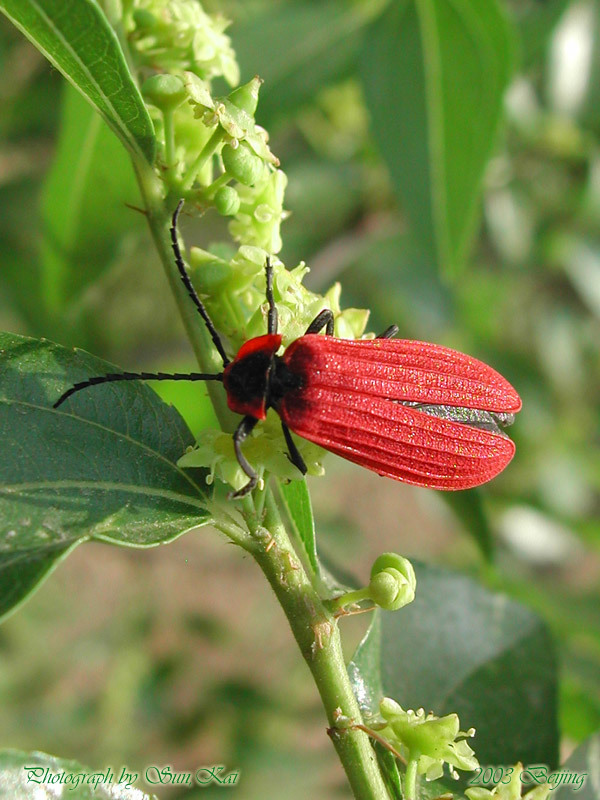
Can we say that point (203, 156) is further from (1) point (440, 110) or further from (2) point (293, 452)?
(1) point (440, 110)

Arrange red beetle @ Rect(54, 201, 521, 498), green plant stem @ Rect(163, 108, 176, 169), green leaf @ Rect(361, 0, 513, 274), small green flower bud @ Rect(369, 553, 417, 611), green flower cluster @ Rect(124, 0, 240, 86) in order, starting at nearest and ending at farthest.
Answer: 1. small green flower bud @ Rect(369, 553, 417, 611)
2. green plant stem @ Rect(163, 108, 176, 169)
3. green flower cluster @ Rect(124, 0, 240, 86)
4. red beetle @ Rect(54, 201, 521, 498)
5. green leaf @ Rect(361, 0, 513, 274)

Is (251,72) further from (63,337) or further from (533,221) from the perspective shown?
(533,221)

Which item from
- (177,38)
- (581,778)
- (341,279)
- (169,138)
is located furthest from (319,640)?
(341,279)

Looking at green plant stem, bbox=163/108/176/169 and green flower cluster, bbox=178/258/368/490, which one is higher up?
green plant stem, bbox=163/108/176/169

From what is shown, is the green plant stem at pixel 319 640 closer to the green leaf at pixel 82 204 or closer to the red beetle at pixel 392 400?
the red beetle at pixel 392 400

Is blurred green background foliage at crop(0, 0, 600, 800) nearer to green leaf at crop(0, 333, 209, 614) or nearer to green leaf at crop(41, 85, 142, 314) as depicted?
green leaf at crop(41, 85, 142, 314)

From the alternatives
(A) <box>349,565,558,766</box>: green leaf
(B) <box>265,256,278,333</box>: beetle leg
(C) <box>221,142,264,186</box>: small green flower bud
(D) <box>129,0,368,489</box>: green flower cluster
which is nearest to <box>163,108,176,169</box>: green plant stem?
(D) <box>129,0,368,489</box>: green flower cluster
